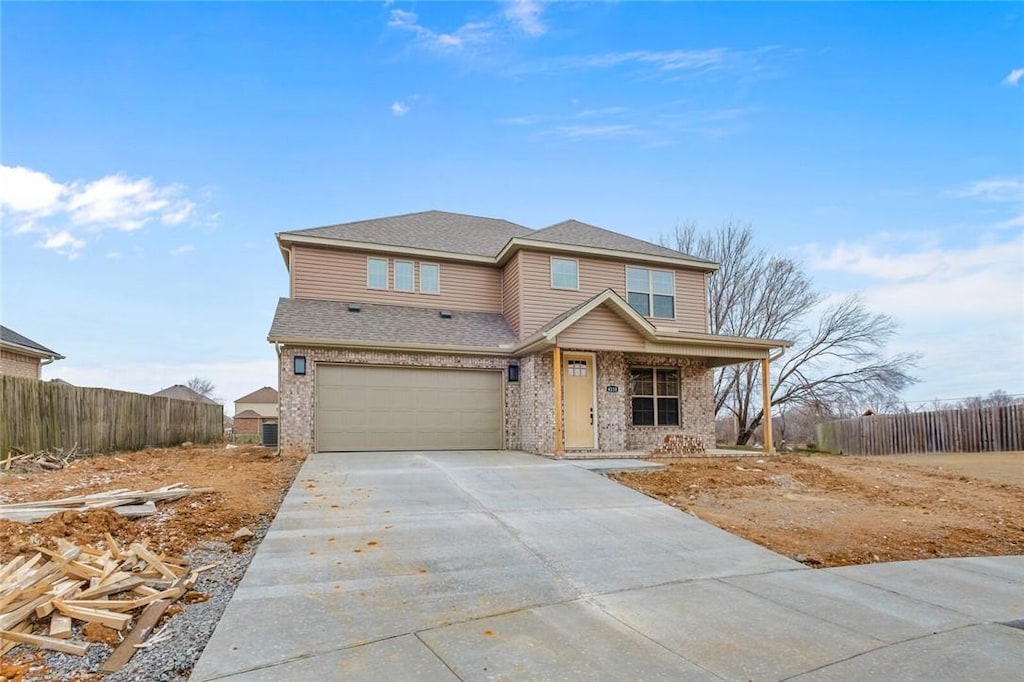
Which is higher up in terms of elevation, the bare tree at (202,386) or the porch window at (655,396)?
the bare tree at (202,386)

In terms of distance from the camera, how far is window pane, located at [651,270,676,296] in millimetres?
15875

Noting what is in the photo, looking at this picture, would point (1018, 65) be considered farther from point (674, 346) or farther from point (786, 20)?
point (674, 346)

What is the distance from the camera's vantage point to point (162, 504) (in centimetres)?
697

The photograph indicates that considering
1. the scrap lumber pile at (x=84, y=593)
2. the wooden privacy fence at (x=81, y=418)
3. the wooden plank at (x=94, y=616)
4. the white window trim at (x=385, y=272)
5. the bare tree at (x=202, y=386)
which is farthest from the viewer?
the bare tree at (x=202, y=386)

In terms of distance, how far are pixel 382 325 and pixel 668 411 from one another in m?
7.47

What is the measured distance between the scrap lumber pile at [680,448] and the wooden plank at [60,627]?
11347mm

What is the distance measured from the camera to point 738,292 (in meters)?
24.9

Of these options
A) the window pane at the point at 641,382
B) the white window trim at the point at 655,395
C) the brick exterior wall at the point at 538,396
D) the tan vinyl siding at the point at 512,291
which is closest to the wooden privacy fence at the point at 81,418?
the brick exterior wall at the point at 538,396

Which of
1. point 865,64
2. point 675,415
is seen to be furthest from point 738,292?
point 865,64

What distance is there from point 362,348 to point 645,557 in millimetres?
8635

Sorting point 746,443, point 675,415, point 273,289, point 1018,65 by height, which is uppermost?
point 1018,65

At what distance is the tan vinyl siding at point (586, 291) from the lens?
14.3m

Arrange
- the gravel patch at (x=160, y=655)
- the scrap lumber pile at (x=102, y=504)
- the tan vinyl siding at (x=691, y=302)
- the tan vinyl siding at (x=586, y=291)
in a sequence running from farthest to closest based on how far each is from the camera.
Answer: the tan vinyl siding at (x=691, y=302) < the tan vinyl siding at (x=586, y=291) < the scrap lumber pile at (x=102, y=504) < the gravel patch at (x=160, y=655)

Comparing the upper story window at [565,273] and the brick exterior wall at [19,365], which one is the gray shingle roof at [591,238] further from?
the brick exterior wall at [19,365]
